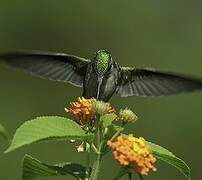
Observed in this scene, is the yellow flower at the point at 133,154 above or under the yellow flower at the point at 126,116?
under

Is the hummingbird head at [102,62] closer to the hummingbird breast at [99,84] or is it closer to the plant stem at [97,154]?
the hummingbird breast at [99,84]

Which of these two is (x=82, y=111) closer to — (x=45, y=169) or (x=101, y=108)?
(x=101, y=108)

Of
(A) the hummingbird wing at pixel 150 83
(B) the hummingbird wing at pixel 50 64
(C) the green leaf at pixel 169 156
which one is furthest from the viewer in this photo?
(A) the hummingbird wing at pixel 150 83

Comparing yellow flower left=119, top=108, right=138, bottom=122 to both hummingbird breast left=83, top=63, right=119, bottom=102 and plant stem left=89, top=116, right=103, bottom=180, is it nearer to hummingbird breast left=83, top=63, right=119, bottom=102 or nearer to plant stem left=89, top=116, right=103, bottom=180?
plant stem left=89, top=116, right=103, bottom=180

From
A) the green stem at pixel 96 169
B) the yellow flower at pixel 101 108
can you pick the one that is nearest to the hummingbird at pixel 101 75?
the yellow flower at pixel 101 108

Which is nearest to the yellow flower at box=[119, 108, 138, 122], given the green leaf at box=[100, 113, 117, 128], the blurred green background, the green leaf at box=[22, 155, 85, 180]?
the green leaf at box=[100, 113, 117, 128]

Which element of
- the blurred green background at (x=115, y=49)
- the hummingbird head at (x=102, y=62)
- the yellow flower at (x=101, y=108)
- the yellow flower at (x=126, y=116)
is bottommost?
the blurred green background at (x=115, y=49)
